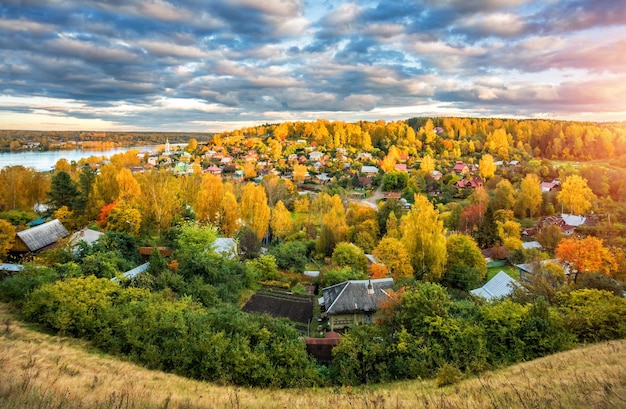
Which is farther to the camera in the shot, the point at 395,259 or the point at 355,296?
the point at 395,259

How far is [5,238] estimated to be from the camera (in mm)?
19969

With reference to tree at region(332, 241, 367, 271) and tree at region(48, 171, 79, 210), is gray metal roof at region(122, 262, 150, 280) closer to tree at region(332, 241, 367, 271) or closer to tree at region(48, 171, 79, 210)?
tree at region(332, 241, 367, 271)

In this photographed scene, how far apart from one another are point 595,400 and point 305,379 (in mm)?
6540

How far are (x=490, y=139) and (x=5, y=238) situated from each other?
7932 centimetres

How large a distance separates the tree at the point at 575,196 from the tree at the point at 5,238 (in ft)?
145

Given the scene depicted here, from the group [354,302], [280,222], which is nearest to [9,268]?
[354,302]

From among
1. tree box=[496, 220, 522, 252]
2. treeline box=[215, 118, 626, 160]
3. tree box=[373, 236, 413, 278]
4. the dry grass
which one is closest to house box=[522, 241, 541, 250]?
tree box=[496, 220, 522, 252]

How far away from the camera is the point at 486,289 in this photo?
64.4 feet

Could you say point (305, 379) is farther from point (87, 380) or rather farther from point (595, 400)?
point (595, 400)

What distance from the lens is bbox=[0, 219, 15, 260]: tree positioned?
19.4m

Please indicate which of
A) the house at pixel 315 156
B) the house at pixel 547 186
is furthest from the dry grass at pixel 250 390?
the house at pixel 315 156

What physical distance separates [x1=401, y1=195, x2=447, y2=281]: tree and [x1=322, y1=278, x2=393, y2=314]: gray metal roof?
5.55 meters

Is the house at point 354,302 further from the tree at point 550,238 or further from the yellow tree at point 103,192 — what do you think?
the yellow tree at point 103,192

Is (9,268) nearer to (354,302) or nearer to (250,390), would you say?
(250,390)
